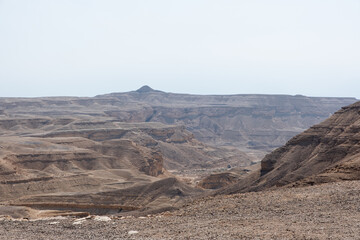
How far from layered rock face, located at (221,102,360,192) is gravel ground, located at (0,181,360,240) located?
60.8 ft

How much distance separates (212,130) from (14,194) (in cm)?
13240

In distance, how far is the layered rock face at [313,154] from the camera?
42.2 metres

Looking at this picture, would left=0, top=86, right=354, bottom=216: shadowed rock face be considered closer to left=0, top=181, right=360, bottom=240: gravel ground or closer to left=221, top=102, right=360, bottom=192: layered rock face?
left=221, top=102, right=360, bottom=192: layered rock face

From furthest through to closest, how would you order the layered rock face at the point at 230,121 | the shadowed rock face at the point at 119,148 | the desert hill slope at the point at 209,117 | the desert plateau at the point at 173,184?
the layered rock face at the point at 230,121
the desert hill slope at the point at 209,117
the shadowed rock face at the point at 119,148
the desert plateau at the point at 173,184

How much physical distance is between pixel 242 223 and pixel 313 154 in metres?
32.1

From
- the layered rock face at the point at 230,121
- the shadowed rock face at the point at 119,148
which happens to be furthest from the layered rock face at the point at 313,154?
the layered rock face at the point at 230,121

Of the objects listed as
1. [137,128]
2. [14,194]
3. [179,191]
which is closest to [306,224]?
[179,191]

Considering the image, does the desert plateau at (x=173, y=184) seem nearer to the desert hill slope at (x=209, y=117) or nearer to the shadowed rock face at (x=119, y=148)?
the shadowed rock face at (x=119, y=148)

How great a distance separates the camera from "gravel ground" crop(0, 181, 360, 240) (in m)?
15.5

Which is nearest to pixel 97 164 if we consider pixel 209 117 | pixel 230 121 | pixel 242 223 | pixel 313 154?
pixel 313 154

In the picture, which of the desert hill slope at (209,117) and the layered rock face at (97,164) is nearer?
the layered rock face at (97,164)

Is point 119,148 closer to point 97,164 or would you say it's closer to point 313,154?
point 97,164

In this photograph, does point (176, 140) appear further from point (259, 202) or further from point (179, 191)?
point (259, 202)

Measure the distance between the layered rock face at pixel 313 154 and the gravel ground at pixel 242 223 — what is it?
18.5m
